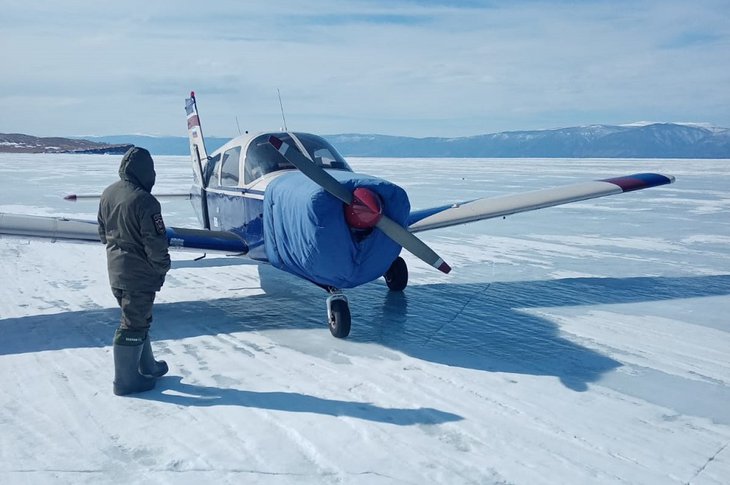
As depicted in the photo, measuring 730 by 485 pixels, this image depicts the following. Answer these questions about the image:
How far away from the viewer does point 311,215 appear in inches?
205

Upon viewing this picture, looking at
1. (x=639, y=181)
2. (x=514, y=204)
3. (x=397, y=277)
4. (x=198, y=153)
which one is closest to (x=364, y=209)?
(x=397, y=277)

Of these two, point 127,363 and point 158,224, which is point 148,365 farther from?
point 158,224

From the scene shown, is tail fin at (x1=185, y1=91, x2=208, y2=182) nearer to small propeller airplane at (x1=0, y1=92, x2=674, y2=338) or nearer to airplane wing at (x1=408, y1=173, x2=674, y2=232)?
small propeller airplane at (x1=0, y1=92, x2=674, y2=338)

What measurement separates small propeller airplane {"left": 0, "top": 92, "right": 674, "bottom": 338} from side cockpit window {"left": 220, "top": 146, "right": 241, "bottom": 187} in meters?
0.02

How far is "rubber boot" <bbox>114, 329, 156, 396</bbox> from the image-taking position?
4.39m

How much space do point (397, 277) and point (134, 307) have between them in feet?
13.6

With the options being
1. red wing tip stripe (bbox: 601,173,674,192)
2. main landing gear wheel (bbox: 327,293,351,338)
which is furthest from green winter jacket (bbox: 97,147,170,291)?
red wing tip stripe (bbox: 601,173,674,192)

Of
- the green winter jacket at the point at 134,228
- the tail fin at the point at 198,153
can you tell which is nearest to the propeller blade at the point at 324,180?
the green winter jacket at the point at 134,228

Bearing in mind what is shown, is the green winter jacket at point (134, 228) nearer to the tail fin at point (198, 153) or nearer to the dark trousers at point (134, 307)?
the dark trousers at point (134, 307)

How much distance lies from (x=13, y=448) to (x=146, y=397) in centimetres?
98

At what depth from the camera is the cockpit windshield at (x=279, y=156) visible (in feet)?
23.2

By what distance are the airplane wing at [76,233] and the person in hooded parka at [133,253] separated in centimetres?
248

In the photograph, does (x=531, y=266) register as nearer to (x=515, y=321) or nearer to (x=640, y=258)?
(x=640, y=258)

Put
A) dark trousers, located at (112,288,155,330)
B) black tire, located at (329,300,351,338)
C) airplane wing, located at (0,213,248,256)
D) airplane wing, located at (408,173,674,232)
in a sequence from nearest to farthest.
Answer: dark trousers, located at (112,288,155,330) < black tire, located at (329,300,351,338) < airplane wing, located at (0,213,248,256) < airplane wing, located at (408,173,674,232)
